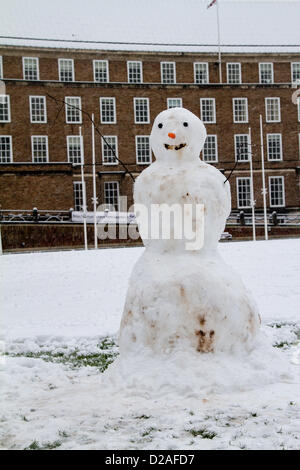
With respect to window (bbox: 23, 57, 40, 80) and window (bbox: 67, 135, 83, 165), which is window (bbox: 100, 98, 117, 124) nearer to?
window (bbox: 67, 135, 83, 165)

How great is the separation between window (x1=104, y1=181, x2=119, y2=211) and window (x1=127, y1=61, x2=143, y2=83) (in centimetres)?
825

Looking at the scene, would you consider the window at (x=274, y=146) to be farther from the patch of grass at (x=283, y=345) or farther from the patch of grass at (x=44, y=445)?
the patch of grass at (x=44, y=445)

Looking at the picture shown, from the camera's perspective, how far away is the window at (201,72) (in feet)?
131

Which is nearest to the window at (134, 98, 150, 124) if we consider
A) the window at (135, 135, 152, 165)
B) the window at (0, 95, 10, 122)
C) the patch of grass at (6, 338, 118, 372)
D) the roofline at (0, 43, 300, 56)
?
the window at (135, 135, 152, 165)

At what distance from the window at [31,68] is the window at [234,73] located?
45.9ft

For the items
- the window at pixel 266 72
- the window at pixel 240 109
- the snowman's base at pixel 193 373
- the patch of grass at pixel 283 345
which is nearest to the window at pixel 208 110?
the window at pixel 240 109

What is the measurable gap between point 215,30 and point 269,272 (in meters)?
31.0

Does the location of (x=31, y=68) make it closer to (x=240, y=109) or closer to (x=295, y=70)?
(x=240, y=109)

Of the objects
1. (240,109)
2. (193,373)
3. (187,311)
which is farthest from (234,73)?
(193,373)

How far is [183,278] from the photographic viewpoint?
15.2ft

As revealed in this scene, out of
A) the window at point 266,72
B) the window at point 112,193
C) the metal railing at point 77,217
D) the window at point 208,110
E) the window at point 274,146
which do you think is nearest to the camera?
the metal railing at point 77,217

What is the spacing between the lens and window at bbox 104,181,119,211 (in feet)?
118

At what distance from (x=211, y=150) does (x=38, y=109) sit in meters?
12.2

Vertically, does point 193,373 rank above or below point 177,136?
below
